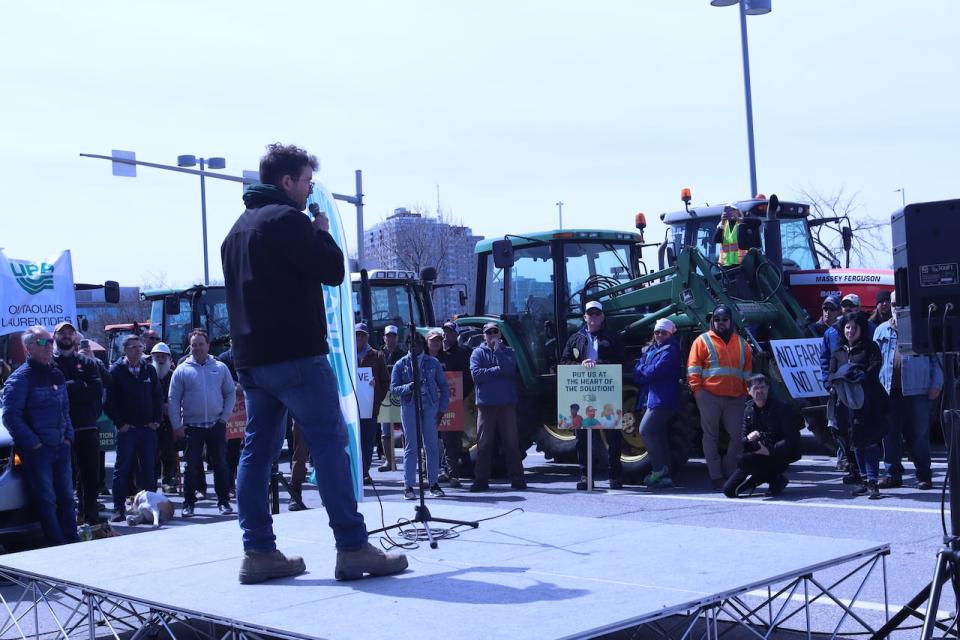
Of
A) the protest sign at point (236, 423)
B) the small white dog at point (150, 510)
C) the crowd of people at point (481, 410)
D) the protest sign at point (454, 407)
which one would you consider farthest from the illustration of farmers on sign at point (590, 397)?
the small white dog at point (150, 510)

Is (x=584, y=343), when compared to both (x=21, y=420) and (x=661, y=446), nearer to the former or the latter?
(x=661, y=446)

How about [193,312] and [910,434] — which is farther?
[193,312]

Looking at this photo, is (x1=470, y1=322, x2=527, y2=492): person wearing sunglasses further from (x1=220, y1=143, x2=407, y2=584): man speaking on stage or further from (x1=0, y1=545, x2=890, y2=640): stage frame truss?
(x1=220, y1=143, x2=407, y2=584): man speaking on stage

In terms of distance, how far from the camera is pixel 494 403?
1277 cm

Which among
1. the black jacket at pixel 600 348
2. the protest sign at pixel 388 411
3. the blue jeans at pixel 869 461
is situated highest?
the black jacket at pixel 600 348

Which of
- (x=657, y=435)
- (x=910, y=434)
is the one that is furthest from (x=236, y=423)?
(x=910, y=434)

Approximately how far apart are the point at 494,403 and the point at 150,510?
3.92m

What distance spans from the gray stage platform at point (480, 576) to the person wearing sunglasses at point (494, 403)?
5.70 meters

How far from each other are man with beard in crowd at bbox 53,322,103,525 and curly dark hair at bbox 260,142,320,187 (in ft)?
19.9

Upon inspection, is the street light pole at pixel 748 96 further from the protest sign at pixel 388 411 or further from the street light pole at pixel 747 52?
the protest sign at pixel 388 411

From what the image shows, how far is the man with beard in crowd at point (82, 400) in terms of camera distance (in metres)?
10.6

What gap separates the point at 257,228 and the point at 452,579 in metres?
1.83

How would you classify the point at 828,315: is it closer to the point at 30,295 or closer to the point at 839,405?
the point at 839,405

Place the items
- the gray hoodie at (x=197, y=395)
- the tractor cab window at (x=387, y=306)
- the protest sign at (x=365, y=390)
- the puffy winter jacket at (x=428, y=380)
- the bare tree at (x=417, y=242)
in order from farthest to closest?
the bare tree at (x=417, y=242), the tractor cab window at (x=387, y=306), the protest sign at (x=365, y=390), the puffy winter jacket at (x=428, y=380), the gray hoodie at (x=197, y=395)
